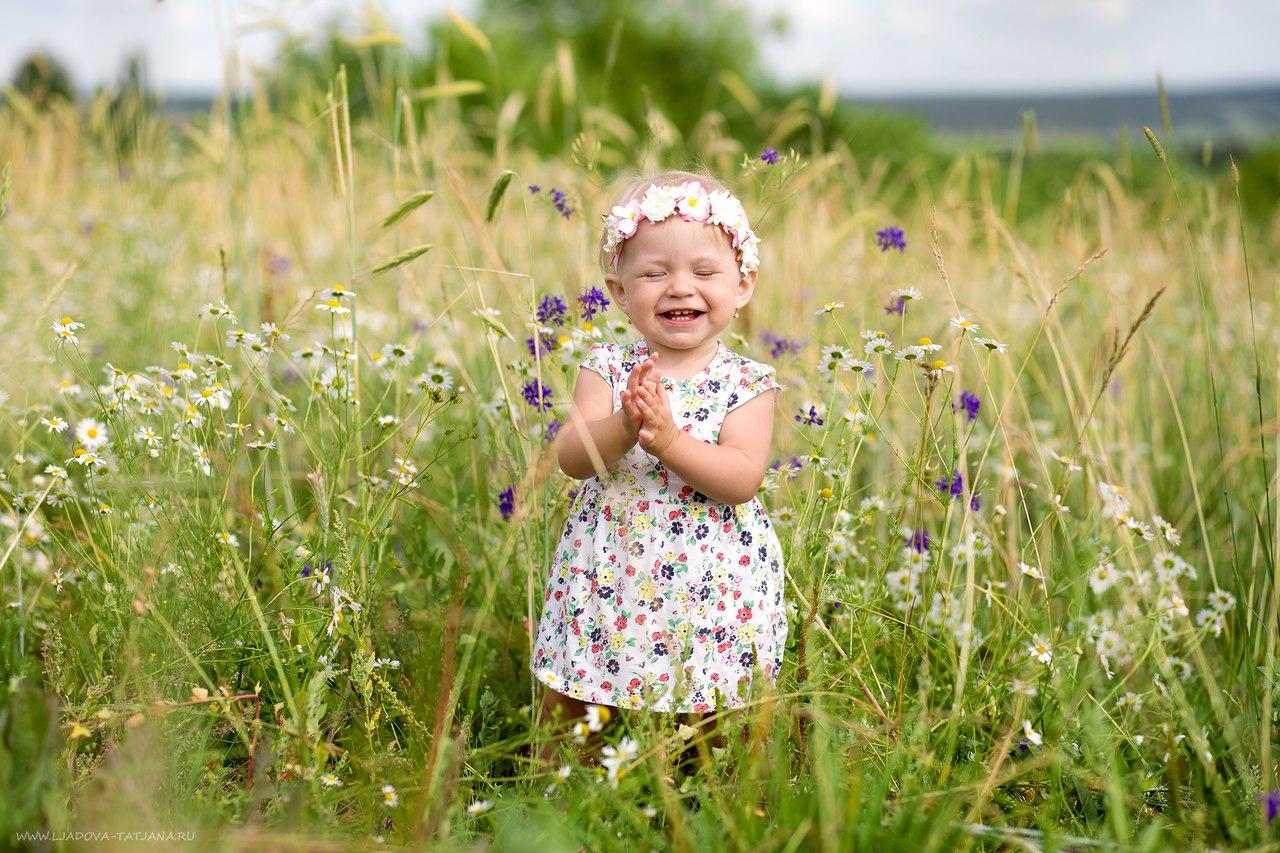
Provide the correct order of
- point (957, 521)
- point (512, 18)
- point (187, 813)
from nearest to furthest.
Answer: point (187, 813) → point (957, 521) → point (512, 18)

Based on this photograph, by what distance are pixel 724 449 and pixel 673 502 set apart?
0.51ft

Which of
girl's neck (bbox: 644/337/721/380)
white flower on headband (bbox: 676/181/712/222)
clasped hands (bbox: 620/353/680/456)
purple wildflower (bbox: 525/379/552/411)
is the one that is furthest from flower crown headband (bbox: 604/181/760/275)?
purple wildflower (bbox: 525/379/552/411)

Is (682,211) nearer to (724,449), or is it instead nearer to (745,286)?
(745,286)

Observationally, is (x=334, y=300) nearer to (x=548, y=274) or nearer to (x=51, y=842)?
(x=51, y=842)

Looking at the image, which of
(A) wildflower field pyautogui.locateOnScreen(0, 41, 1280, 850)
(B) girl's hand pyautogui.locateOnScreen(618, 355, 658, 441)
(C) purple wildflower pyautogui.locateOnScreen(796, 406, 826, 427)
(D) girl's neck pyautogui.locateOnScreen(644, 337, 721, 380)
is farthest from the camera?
(C) purple wildflower pyautogui.locateOnScreen(796, 406, 826, 427)

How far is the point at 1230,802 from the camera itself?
200cm

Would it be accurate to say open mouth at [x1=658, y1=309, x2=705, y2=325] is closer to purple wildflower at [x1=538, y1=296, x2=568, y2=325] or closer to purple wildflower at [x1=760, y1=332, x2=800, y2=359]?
purple wildflower at [x1=538, y1=296, x2=568, y2=325]

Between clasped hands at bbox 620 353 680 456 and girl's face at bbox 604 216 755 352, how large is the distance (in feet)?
0.68

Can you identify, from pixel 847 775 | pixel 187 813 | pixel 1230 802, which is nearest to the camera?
pixel 187 813

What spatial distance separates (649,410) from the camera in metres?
1.85

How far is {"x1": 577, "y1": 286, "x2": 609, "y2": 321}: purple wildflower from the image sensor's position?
237 cm

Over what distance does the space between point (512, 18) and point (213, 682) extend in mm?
27584

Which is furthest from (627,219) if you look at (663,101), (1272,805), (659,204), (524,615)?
(663,101)

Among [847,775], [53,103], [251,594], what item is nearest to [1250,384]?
[847,775]
